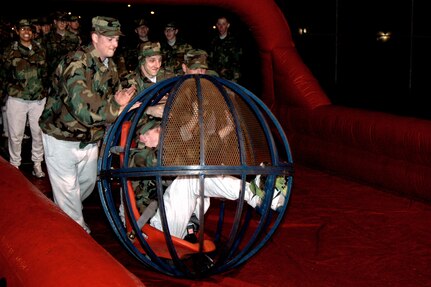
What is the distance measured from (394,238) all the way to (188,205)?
203 centimetres

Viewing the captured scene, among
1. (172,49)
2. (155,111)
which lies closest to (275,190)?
(155,111)

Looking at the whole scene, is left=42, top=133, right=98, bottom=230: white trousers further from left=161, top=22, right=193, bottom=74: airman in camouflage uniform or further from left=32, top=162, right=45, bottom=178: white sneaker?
left=161, top=22, right=193, bottom=74: airman in camouflage uniform

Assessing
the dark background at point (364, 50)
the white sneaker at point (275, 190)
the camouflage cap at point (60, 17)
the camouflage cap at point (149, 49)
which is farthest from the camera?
the camouflage cap at point (60, 17)

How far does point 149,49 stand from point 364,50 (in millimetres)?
5380

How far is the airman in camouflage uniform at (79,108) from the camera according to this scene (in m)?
4.99

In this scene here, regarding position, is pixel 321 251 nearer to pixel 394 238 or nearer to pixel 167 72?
pixel 394 238

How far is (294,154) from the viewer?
8.96 m

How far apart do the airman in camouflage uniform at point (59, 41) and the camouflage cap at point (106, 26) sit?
20.4 feet

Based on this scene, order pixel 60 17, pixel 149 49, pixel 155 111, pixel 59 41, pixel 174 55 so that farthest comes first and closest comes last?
1. pixel 60 17
2. pixel 59 41
3. pixel 174 55
4. pixel 149 49
5. pixel 155 111

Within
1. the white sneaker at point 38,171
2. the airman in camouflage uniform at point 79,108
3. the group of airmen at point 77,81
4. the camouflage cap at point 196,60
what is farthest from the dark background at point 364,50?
the airman in camouflage uniform at point 79,108

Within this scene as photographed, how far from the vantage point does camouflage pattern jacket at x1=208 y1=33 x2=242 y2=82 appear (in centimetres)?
1018

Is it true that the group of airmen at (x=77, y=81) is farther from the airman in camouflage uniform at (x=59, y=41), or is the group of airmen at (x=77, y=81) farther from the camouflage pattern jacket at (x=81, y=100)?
the airman in camouflage uniform at (x=59, y=41)

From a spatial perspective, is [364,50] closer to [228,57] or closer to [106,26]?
[228,57]

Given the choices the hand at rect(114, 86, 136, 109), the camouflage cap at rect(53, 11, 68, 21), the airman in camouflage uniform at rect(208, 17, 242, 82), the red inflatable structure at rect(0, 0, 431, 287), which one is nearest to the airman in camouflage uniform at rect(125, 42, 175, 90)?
the hand at rect(114, 86, 136, 109)
